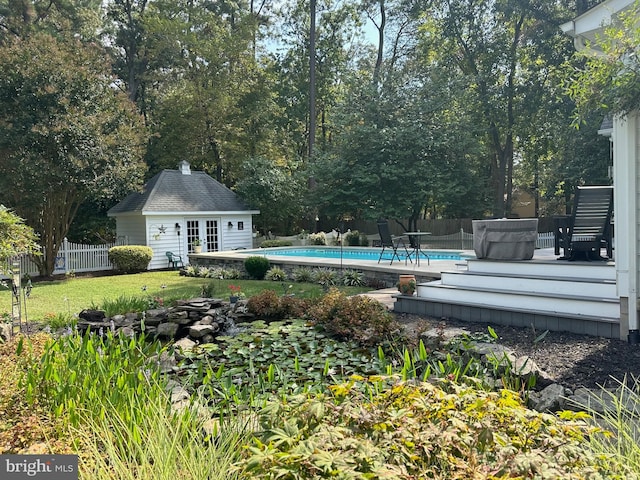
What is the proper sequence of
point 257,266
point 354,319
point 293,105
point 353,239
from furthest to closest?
point 293,105 → point 353,239 → point 257,266 → point 354,319

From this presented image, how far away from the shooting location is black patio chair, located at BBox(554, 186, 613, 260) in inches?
267

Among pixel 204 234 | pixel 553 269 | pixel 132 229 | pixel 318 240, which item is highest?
pixel 132 229

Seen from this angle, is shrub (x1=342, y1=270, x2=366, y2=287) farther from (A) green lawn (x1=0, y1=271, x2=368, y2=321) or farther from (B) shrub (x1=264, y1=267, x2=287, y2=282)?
(B) shrub (x1=264, y1=267, x2=287, y2=282)

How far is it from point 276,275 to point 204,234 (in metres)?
7.18

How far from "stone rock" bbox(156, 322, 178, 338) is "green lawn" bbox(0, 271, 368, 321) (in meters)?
1.93

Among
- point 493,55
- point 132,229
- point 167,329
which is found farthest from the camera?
point 493,55

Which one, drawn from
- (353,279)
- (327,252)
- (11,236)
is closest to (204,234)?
(327,252)

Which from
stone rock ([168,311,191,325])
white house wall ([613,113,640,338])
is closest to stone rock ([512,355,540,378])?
white house wall ([613,113,640,338])

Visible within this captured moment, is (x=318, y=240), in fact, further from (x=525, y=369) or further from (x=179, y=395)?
(x=179, y=395)

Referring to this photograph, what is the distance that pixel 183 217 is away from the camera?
17.5m

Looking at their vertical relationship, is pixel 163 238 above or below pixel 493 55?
below

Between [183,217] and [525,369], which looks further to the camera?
[183,217]

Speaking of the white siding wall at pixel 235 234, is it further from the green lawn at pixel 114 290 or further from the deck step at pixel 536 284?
the deck step at pixel 536 284

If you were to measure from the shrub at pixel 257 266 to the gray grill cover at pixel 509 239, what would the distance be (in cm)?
629
